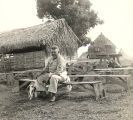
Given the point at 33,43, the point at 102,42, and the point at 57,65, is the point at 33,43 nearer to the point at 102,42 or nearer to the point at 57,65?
the point at 57,65

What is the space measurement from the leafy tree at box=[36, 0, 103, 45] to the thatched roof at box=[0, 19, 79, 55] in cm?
548

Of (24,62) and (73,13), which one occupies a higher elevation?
(73,13)

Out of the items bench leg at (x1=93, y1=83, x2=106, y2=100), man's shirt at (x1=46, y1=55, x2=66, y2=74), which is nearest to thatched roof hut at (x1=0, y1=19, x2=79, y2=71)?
man's shirt at (x1=46, y1=55, x2=66, y2=74)

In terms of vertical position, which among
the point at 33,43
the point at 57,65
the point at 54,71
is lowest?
the point at 54,71

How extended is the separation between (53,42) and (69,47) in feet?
10.3

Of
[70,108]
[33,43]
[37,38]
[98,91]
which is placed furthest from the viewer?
[33,43]

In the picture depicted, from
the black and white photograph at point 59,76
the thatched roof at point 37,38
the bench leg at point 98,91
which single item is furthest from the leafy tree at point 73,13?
the bench leg at point 98,91

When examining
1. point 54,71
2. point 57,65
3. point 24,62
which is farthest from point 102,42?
point 57,65

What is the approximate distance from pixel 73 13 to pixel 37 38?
30.9ft

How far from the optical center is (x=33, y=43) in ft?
53.5

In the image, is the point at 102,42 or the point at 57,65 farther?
the point at 102,42

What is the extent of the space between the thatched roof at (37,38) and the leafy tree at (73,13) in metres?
5.48

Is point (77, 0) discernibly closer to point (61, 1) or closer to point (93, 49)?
point (61, 1)

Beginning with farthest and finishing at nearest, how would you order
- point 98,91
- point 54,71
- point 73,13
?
point 73,13 < point 54,71 < point 98,91
